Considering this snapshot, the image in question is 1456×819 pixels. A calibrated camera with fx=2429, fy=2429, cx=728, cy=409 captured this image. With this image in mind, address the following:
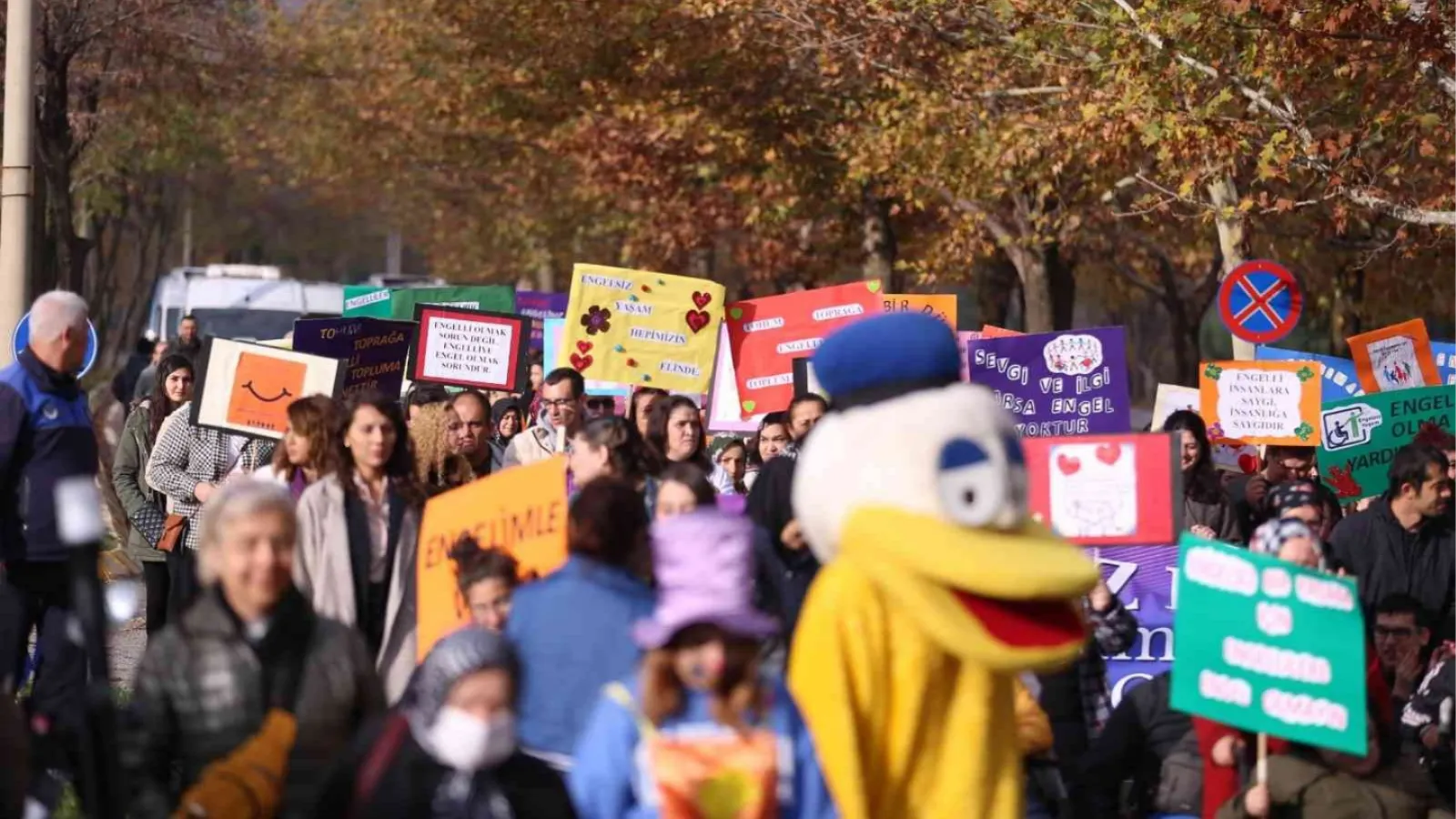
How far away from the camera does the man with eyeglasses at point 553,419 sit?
11773mm

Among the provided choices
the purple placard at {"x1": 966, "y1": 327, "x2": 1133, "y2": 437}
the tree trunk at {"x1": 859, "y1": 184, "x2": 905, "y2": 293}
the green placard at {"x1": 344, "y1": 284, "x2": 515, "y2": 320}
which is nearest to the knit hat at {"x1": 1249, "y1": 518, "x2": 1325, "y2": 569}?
the purple placard at {"x1": 966, "y1": 327, "x2": 1133, "y2": 437}

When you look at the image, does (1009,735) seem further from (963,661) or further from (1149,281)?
(1149,281)

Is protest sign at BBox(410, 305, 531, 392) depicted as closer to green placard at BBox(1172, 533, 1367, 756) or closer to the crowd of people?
the crowd of people

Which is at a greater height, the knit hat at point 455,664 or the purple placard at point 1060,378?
the purple placard at point 1060,378

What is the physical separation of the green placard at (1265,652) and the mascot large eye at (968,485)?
1.25 metres

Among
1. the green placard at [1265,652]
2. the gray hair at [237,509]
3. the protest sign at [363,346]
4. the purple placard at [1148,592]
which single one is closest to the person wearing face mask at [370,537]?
the gray hair at [237,509]

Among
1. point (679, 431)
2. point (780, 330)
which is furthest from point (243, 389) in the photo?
point (780, 330)

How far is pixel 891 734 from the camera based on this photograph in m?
5.26

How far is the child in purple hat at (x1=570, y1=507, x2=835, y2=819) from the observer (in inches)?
195

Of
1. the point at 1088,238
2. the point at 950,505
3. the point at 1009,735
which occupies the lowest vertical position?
the point at 1009,735

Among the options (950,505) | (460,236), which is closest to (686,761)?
(950,505)

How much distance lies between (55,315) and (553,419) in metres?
4.40

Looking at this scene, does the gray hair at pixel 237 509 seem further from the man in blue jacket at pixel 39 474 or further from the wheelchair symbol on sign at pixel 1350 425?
the wheelchair symbol on sign at pixel 1350 425

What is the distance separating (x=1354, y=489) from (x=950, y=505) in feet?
25.9
